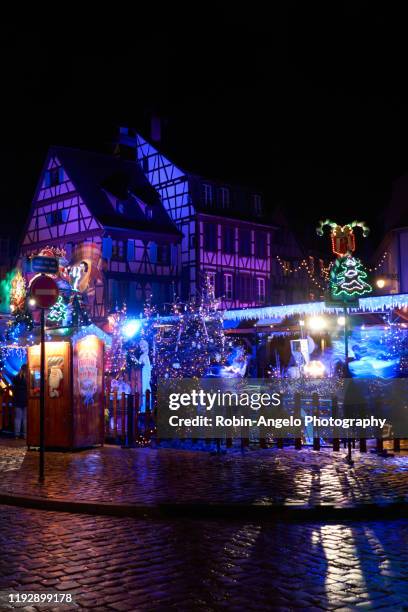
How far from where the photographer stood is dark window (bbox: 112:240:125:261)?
42750 millimetres

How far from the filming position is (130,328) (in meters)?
24.7

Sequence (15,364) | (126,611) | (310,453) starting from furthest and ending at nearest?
(15,364), (310,453), (126,611)

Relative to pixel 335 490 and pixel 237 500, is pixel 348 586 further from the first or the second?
pixel 335 490

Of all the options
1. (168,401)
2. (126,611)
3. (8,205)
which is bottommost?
(126,611)

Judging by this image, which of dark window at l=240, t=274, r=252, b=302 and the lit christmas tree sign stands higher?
dark window at l=240, t=274, r=252, b=302

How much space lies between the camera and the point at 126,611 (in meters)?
5.23

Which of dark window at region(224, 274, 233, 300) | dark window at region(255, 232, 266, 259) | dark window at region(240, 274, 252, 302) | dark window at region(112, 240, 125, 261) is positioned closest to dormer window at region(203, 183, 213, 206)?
dark window at region(255, 232, 266, 259)

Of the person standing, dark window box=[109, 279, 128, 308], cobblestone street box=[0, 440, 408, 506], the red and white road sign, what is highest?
dark window box=[109, 279, 128, 308]

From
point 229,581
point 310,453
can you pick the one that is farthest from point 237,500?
point 310,453

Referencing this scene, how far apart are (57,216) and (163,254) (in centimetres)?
657

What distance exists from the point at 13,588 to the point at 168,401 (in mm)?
9775

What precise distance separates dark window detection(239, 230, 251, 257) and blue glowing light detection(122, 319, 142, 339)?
2380 centimetres

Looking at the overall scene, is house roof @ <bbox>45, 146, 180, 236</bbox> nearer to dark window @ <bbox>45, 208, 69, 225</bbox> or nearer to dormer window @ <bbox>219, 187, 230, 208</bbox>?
dark window @ <bbox>45, 208, 69, 225</bbox>

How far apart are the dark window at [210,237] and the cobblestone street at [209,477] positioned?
106 ft
